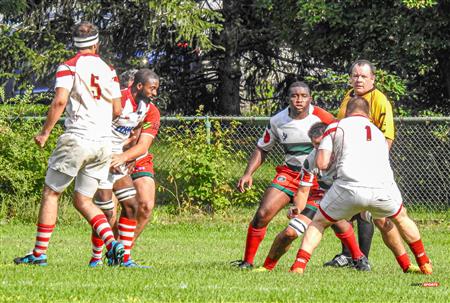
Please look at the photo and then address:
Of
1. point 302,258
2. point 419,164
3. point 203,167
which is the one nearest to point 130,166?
point 302,258

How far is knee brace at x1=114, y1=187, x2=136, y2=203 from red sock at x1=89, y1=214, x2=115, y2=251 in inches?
33.1

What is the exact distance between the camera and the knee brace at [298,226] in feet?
35.9

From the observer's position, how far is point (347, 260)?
12.3 meters

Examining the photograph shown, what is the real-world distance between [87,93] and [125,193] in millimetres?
1454

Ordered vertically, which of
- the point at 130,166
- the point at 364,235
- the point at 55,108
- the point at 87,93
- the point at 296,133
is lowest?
the point at 364,235

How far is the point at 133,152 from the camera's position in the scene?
11008mm

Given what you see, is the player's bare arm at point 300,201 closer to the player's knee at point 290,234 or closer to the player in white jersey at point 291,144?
the player's knee at point 290,234

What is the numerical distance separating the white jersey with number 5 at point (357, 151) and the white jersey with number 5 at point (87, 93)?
1975 millimetres

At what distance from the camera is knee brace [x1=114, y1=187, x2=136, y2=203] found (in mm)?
11164

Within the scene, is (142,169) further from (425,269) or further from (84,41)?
(425,269)

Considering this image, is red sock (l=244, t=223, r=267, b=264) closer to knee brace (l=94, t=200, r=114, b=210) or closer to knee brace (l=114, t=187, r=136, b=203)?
knee brace (l=114, t=187, r=136, b=203)

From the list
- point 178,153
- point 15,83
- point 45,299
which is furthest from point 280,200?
point 15,83

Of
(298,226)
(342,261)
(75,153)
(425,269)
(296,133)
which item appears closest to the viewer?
(75,153)

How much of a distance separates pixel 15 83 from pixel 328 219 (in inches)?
621
